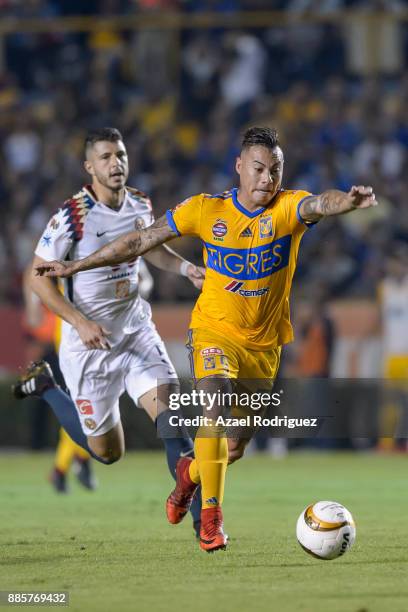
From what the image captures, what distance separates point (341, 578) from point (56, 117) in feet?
46.7

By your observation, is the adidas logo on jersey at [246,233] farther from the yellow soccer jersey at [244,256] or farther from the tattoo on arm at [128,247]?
the tattoo on arm at [128,247]

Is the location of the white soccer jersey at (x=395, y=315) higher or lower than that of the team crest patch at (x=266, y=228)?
lower

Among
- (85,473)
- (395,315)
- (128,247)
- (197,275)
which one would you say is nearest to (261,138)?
(128,247)

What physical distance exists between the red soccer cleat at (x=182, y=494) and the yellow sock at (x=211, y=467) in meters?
0.39

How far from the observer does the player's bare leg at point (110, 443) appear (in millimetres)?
9164

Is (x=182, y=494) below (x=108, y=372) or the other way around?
below

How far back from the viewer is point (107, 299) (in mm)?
9031

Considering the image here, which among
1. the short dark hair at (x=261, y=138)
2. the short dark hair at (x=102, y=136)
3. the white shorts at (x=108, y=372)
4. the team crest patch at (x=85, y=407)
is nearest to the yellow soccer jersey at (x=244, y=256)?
the short dark hair at (x=261, y=138)

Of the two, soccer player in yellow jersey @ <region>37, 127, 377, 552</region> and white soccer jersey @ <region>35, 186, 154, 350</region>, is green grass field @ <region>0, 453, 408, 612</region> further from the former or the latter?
white soccer jersey @ <region>35, 186, 154, 350</region>

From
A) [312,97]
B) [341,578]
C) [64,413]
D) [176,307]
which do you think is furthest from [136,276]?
[312,97]

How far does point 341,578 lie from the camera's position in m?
6.79

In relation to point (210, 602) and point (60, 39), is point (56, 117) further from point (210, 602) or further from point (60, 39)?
point (210, 602)

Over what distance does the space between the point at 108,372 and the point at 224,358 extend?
157 centimetres

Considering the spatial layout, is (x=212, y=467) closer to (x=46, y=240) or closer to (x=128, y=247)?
(x=128, y=247)
